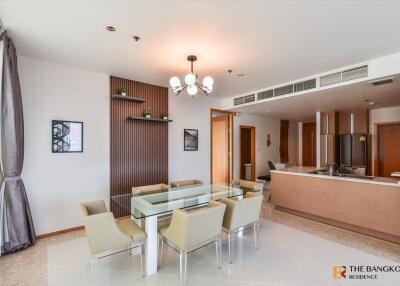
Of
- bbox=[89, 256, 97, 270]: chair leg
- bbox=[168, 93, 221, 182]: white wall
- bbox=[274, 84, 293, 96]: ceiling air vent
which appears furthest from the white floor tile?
bbox=[274, 84, 293, 96]: ceiling air vent

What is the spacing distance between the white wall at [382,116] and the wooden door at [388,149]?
0.17 meters

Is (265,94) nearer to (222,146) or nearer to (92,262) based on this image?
(222,146)

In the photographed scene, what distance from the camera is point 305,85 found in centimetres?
389

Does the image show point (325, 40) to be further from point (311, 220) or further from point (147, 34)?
point (311, 220)

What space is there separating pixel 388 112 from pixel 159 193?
654 centimetres

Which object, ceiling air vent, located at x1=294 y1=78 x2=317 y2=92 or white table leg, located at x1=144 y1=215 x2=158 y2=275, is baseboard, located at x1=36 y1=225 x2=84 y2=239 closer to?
white table leg, located at x1=144 y1=215 x2=158 y2=275

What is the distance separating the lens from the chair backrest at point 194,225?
6.97 feet

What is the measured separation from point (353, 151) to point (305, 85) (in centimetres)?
344

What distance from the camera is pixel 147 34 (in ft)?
8.13

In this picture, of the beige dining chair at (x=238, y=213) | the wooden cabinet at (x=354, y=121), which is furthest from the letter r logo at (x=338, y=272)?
the wooden cabinet at (x=354, y=121)

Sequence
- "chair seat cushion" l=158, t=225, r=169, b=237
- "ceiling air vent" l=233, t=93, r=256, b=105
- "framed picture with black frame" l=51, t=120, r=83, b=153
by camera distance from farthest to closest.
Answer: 1. "ceiling air vent" l=233, t=93, r=256, b=105
2. "framed picture with black frame" l=51, t=120, r=83, b=153
3. "chair seat cushion" l=158, t=225, r=169, b=237

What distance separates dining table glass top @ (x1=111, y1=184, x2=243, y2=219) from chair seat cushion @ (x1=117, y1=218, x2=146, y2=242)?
6.0 inches

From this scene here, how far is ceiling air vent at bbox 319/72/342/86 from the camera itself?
344 centimetres

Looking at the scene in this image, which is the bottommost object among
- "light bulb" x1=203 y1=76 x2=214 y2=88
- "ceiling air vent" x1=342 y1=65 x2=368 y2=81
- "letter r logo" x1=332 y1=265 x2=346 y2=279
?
"letter r logo" x1=332 y1=265 x2=346 y2=279
